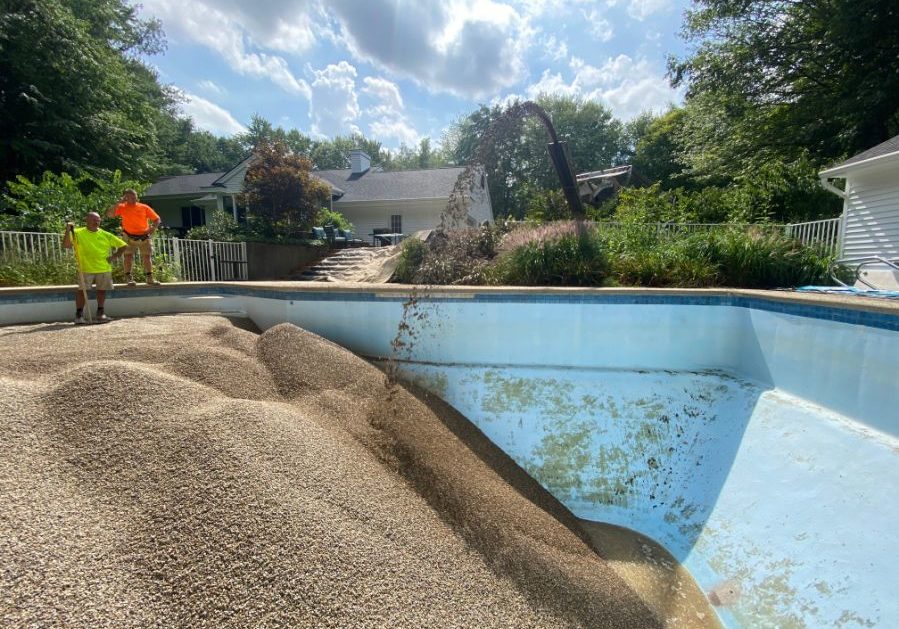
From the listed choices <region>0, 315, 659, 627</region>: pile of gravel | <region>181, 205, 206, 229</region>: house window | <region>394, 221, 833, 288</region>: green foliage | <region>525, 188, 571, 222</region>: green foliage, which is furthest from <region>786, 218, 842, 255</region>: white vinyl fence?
<region>181, 205, 206, 229</region>: house window

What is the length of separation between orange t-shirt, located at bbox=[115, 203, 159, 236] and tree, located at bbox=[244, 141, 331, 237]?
19.8 feet

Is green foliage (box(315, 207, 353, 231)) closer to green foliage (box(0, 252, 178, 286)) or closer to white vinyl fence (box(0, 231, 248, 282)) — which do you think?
white vinyl fence (box(0, 231, 248, 282))

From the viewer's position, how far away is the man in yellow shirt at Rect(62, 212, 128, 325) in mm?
4848

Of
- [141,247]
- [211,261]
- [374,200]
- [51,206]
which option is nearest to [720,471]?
[141,247]

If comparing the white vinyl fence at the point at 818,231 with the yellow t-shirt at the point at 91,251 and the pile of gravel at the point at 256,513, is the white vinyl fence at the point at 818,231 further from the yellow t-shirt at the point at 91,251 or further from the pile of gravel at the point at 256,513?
the yellow t-shirt at the point at 91,251

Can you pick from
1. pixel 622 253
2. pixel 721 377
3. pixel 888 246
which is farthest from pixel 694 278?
pixel 888 246

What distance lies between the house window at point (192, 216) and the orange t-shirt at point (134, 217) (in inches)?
586

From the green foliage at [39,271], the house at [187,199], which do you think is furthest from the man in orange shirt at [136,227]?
the house at [187,199]

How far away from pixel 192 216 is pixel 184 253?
41.3 feet

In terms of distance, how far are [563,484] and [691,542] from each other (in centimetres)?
91

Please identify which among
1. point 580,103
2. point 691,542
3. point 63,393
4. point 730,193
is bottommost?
point 691,542

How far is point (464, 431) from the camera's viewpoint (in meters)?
3.55

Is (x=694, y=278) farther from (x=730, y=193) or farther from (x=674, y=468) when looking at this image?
(x=730, y=193)

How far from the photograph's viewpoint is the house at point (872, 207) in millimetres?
7027
